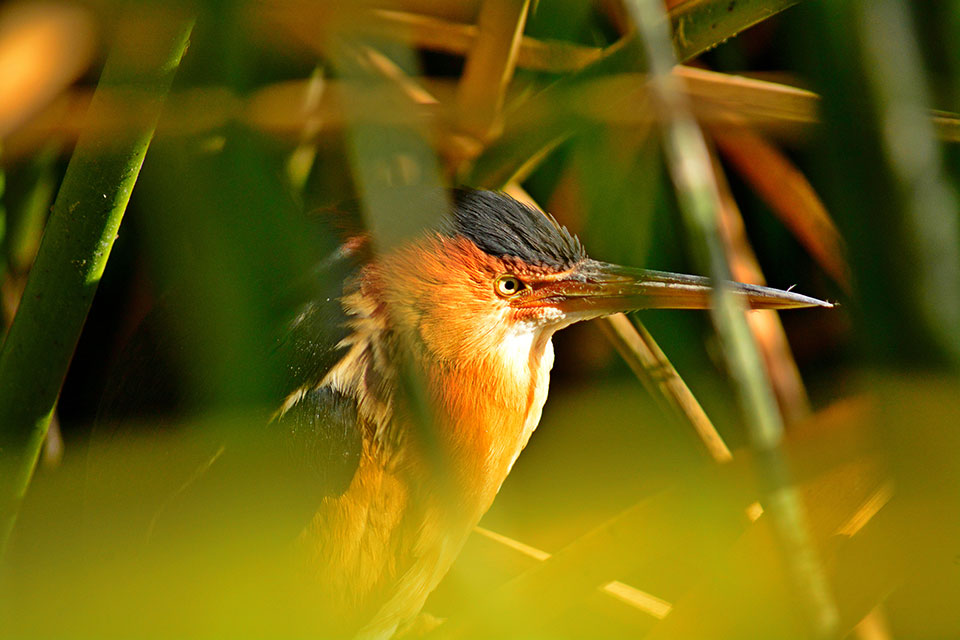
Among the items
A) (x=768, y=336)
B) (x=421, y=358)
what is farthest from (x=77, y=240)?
(x=768, y=336)

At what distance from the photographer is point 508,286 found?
3.02 feet

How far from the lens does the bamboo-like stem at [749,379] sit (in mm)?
340

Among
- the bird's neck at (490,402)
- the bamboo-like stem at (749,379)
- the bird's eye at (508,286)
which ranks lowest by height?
the bird's neck at (490,402)

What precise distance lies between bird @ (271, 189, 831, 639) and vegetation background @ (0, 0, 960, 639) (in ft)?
0.17

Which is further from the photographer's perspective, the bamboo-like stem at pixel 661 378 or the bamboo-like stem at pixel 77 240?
the bamboo-like stem at pixel 661 378

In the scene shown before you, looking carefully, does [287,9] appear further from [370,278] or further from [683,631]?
[683,631]

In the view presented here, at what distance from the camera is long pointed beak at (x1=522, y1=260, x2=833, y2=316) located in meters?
0.85

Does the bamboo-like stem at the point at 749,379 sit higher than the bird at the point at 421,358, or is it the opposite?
the bamboo-like stem at the point at 749,379

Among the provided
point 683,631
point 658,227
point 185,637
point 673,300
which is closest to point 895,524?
point 683,631

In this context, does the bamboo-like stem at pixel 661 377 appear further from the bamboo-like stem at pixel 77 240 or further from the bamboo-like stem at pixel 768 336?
the bamboo-like stem at pixel 77 240

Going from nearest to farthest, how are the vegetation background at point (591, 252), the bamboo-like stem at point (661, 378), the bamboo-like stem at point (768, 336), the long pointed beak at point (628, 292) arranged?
the vegetation background at point (591, 252) → the long pointed beak at point (628, 292) → the bamboo-like stem at point (661, 378) → the bamboo-like stem at point (768, 336)

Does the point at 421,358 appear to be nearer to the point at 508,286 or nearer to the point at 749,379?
the point at 508,286

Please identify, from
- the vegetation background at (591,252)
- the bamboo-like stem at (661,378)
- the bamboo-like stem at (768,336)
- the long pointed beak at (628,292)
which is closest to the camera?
the vegetation background at (591,252)

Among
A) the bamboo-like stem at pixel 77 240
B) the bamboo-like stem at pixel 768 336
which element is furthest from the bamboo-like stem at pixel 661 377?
the bamboo-like stem at pixel 77 240
